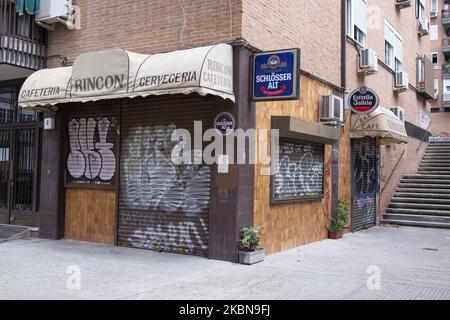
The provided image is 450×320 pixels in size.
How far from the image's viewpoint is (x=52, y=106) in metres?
10.5

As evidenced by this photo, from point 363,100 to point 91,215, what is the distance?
7.39 m

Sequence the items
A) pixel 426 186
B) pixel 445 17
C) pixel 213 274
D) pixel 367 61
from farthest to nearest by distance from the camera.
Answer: pixel 445 17 < pixel 426 186 < pixel 367 61 < pixel 213 274

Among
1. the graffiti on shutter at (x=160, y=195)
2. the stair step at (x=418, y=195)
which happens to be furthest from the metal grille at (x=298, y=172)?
the stair step at (x=418, y=195)

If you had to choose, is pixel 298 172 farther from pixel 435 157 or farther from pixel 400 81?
pixel 435 157

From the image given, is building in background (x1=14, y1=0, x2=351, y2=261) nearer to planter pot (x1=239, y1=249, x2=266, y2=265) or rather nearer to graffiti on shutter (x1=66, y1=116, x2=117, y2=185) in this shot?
graffiti on shutter (x1=66, y1=116, x2=117, y2=185)

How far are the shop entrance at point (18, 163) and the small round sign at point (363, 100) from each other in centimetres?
794

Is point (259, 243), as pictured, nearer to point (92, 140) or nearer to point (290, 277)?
point (290, 277)

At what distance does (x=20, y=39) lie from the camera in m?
10.6

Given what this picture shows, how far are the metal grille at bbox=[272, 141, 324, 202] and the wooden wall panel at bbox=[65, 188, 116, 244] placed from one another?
342cm

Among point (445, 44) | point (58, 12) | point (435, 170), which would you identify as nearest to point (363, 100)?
point (58, 12)

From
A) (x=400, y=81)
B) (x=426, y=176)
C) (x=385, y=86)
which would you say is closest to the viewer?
(x=385, y=86)

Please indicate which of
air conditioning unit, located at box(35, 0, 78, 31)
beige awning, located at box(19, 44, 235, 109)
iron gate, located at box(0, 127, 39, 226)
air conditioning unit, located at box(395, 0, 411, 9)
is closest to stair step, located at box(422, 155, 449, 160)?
air conditioning unit, located at box(395, 0, 411, 9)
